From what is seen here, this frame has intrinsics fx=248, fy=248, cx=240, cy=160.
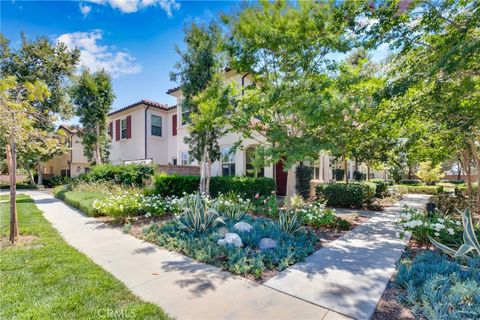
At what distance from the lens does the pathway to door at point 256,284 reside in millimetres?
2979

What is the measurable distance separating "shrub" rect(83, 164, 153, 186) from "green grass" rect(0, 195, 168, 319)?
331 inches

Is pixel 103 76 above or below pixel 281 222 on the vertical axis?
above

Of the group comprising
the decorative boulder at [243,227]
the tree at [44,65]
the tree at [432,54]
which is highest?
the tree at [44,65]

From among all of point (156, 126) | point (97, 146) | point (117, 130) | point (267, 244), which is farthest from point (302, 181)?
point (117, 130)

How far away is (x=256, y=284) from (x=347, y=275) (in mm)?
1520

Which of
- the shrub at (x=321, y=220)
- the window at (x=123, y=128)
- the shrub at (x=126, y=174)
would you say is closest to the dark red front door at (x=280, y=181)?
the shrub at (x=321, y=220)

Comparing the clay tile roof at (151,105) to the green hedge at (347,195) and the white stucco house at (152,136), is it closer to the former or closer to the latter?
the white stucco house at (152,136)

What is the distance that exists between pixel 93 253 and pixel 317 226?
553 centimetres

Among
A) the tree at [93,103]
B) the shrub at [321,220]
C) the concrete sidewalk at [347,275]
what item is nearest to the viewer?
the concrete sidewalk at [347,275]

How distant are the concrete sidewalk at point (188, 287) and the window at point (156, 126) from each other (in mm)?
13404

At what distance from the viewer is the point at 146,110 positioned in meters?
17.6

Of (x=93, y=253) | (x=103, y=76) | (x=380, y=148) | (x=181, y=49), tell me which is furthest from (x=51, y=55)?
(x=380, y=148)

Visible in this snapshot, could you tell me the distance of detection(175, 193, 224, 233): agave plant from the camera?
594cm

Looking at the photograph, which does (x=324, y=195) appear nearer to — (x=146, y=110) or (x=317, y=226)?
(x=317, y=226)
